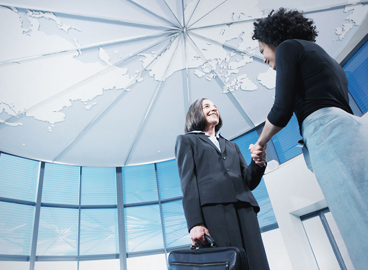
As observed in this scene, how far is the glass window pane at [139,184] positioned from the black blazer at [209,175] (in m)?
5.82

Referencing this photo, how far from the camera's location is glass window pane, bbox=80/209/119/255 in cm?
650

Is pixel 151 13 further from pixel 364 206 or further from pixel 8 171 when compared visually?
pixel 8 171

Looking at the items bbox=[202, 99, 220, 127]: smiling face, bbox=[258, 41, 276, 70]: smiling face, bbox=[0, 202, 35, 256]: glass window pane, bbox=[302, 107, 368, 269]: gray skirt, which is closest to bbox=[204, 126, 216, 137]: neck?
bbox=[202, 99, 220, 127]: smiling face

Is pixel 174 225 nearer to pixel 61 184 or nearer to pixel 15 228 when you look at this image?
pixel 61 184

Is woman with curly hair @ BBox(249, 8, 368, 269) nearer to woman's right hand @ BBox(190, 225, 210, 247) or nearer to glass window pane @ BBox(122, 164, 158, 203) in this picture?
woman's right hand @ BBox(190, 225, 210, 247)

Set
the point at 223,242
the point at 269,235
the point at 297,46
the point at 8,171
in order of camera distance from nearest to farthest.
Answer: the point at 297,46 → the point at 223,242 → the point at 269,235 → the point at 8,171

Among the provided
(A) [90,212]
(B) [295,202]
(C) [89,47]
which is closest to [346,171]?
(B) [295,202]

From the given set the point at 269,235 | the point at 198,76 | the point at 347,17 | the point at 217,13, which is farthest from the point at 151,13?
the point at 269,235

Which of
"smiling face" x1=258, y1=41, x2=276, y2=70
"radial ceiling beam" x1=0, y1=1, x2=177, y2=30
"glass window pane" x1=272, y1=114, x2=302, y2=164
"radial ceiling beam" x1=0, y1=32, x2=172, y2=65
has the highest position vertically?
"radial ceiling beam" x1=0, y1=1, x2=177, y2=30

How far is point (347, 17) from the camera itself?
4531mm

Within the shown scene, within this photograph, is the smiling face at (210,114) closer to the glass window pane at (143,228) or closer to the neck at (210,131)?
the neck at (210,131)

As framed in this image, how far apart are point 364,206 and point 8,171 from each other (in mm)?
7056

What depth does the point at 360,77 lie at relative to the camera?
5047mm

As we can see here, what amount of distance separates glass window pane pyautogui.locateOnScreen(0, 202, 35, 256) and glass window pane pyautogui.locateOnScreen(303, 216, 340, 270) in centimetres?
556
